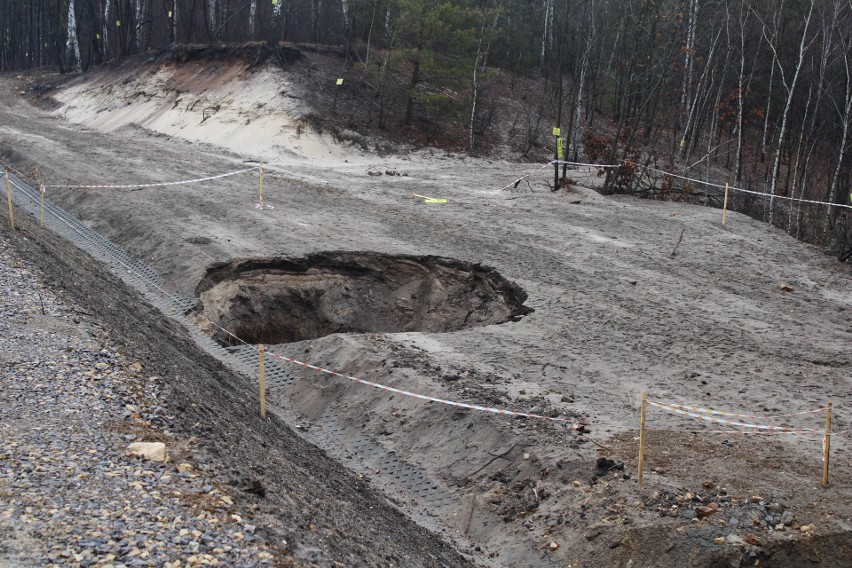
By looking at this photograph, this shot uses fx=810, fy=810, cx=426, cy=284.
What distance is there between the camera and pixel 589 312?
12.8 m

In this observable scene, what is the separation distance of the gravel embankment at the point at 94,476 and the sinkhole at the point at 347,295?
19.0ft

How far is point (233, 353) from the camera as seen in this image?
12789mm

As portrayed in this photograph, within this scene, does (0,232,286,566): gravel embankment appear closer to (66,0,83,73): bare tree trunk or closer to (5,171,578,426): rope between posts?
(5,171,578,426): rope between posts

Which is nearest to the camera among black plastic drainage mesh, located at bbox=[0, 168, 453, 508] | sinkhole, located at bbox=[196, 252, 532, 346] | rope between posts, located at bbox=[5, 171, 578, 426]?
rope between posts, located at bbox=[5, 171, 578, 426]

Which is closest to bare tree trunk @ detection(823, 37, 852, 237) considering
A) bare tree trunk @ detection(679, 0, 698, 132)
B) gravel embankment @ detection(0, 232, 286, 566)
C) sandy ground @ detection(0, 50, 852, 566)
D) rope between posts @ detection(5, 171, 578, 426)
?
sandy ground @ detection(0, 50, 852, 566)

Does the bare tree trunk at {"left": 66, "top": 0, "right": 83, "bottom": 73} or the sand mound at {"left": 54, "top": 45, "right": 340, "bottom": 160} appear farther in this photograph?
the bare tree trunk at {"left": 66, "top": 0, "right": 83, "bottom": 73}

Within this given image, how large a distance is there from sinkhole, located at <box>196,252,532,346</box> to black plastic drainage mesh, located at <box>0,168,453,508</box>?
0.75 meters

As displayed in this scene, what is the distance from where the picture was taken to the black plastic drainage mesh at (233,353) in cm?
929

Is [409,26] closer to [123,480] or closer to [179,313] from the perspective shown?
[179,313]

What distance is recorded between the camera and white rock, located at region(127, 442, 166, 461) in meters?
6.17

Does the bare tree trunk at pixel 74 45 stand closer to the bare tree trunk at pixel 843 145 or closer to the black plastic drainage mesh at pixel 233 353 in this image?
the black plastic drainage mesh at pixel 233 353

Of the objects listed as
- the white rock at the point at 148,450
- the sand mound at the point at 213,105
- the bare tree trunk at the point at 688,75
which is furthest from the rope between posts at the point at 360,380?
the bare tree trunk at the point at 688,75

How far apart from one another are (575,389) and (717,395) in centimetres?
171

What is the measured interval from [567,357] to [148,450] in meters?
6.46
